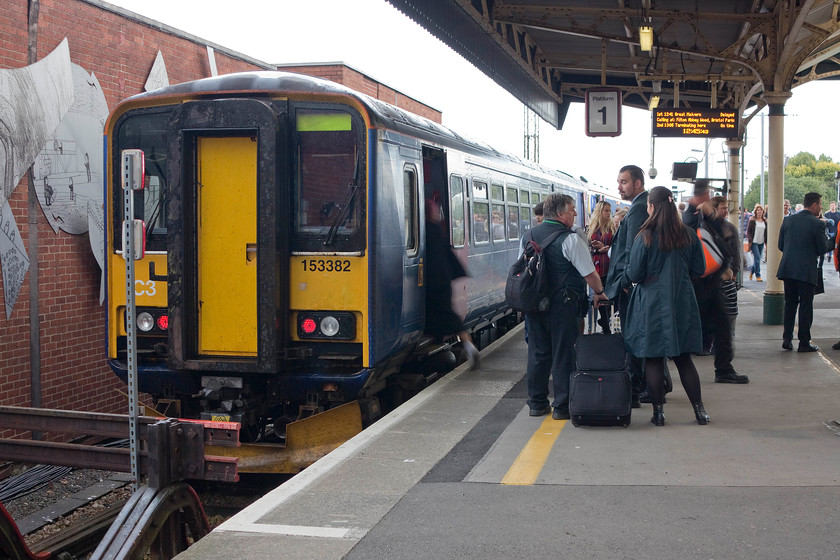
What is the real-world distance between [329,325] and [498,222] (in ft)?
18.7

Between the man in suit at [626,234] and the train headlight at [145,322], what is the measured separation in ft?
12.2

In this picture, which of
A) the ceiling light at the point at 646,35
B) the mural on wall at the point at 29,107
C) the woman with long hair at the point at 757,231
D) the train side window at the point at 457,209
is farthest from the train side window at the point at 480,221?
the woman with long hair at the point at 757,231

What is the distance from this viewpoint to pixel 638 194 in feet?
24.3

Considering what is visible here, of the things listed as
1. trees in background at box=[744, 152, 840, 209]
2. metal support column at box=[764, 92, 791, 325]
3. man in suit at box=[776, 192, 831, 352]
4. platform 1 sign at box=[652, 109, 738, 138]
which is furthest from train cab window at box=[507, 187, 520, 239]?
trees in background at box=[744, 152, 840, 209]

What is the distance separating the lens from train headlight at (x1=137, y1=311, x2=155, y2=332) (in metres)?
7.35

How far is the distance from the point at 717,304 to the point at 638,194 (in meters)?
1.95

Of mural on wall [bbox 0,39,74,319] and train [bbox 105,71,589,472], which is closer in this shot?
train [bbox 105,71,589,472]

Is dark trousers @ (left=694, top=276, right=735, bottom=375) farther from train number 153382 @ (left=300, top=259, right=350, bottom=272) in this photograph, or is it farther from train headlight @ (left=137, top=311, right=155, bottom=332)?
train headlight @ (left=137, top=311, right=155, bottom=332)

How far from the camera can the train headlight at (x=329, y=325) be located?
7.05 metres

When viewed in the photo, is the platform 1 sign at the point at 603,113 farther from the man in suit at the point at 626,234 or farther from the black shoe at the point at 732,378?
the man in suit at the point at 626,234

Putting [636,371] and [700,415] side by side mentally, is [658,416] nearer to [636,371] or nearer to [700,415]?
[700,415]

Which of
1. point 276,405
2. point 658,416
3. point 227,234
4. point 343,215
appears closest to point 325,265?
point 343,215

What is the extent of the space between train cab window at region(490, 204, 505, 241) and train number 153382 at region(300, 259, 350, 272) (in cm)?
502

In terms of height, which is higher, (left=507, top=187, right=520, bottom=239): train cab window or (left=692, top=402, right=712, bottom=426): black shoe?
(left=507, top=187, right=520, bottom=239): train cab window
